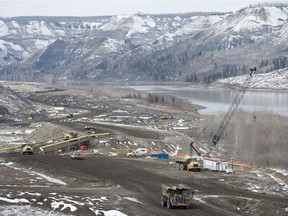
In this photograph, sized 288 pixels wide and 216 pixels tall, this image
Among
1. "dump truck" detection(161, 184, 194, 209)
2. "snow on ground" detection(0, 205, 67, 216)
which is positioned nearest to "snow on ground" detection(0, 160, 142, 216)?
"snow on ground" detection(0, 205, 67, 216)

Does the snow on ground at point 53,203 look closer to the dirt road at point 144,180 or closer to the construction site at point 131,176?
the construction site at point 131,176

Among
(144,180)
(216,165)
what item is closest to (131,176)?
(144,180)

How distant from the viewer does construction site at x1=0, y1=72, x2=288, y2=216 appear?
46.3m

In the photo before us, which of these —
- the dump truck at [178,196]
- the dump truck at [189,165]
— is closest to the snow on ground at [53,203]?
the dump truck at [178,196]

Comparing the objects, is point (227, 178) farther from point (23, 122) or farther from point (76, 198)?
point (23, 122)

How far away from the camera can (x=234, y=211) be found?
150 feet

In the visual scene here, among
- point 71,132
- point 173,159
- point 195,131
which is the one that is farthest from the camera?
point 195,131

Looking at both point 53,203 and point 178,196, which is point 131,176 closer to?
point 53,203

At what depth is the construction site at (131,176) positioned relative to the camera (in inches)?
1822

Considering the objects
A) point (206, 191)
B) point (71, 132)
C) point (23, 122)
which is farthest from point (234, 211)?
point (23, 122)

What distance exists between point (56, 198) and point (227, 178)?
18574 millimetres

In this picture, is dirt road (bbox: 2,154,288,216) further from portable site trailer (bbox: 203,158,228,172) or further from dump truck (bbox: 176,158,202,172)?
portable site trailer (bbox: 203,158,228,172)

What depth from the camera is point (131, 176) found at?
6178 cm

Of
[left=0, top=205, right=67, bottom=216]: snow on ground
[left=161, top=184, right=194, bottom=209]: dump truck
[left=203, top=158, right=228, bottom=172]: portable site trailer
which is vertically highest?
[left=161, top=184, right=194, bottom=209]: dump truck
